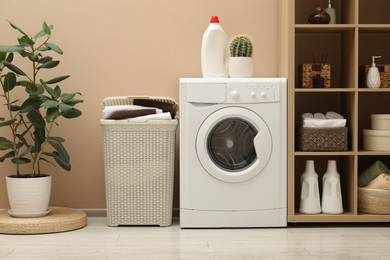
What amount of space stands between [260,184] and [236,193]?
0.14 meters

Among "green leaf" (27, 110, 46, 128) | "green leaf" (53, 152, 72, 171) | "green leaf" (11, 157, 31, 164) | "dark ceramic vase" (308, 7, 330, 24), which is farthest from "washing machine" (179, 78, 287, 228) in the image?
"green leaf" (11, 157, 31, 164)

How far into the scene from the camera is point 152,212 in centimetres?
372

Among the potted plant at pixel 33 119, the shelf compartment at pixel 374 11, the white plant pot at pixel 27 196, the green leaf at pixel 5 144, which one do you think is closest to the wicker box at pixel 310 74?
the shelf compartment at pixel 374 11

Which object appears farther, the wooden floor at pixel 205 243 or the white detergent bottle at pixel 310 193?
the white detergent bottle at pixel 310 193

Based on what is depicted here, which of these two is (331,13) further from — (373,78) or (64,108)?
(64,108)

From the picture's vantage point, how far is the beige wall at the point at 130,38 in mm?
4027

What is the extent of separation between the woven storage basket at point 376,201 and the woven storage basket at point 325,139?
27 cm

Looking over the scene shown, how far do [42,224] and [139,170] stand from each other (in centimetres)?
59

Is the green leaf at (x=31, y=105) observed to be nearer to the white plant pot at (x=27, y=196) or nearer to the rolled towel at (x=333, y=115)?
the white plant pot at (x=27, y=196)

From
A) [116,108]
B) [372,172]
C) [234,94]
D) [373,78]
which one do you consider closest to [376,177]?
[372,172]

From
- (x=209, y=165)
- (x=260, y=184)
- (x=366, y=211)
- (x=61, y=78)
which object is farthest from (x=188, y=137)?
(x=366, y=211)

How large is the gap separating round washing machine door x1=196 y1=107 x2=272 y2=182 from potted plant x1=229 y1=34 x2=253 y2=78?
10.3 inches

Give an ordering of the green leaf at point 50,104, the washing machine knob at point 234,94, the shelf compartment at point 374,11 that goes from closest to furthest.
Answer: the green leaf at point 50,104, the washing machine knob at point 234,94, the shelf compartment at point 374,11

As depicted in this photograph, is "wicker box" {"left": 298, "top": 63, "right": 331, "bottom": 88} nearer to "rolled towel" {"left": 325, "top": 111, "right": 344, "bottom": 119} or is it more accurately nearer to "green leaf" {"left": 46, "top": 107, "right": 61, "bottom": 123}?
"rolled towel" {"left": 325, "top": 111, "right": 344, "bottom": 119}
